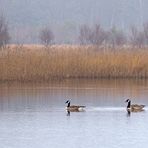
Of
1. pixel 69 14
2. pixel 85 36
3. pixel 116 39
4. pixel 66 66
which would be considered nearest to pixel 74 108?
pixel 66 66

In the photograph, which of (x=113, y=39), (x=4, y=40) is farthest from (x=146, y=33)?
(x=4, y=40)

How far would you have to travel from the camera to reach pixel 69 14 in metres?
114

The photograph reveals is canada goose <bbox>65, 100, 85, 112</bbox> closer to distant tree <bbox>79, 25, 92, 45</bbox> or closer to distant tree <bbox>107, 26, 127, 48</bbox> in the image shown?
distant tree <bbox>107, 26, 127, 48</bbox>

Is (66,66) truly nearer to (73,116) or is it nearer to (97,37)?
(73,116)

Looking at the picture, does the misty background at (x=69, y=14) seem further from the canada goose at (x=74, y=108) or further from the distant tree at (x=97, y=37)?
the canada goose at (x=74, y=108)

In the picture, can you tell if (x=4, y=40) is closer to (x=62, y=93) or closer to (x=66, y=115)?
(x=62, y=93)

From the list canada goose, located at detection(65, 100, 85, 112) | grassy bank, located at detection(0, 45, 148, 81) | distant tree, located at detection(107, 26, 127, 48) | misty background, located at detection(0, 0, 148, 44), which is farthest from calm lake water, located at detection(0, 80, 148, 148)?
misty background, located at detection(0, 0, 148, 44)

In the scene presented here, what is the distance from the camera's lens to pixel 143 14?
11219cm

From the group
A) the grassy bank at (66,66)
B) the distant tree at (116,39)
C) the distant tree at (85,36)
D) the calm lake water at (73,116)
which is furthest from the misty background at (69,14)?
the calm lake water at (73,116)

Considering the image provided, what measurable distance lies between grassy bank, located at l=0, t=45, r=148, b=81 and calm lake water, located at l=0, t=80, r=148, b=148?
105cm

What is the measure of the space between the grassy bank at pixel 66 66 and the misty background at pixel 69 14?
66.1 m

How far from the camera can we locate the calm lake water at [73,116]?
55.1 ft

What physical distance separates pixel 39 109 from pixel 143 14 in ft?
297

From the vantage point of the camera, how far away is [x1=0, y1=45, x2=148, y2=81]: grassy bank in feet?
105
